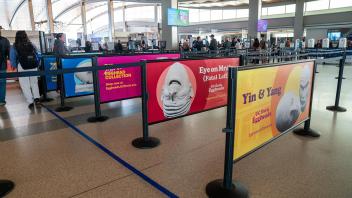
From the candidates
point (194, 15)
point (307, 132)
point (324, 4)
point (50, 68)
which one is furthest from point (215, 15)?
point (307, 132)

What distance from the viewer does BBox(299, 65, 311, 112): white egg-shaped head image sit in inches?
122

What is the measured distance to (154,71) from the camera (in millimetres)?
3289

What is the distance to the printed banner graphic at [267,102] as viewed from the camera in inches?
83.5

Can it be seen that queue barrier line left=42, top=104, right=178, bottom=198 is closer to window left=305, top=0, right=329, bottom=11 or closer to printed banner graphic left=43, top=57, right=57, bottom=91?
printed banner graphic left=43, top=57, right=57, bottom=91

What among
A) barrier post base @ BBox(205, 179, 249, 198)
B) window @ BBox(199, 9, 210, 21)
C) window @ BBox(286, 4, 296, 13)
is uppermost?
window @ BBox(199, 9, 210, 21)

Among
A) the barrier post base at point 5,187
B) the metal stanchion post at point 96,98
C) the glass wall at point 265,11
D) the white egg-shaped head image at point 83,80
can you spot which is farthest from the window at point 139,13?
the barrier post base at point 5,187

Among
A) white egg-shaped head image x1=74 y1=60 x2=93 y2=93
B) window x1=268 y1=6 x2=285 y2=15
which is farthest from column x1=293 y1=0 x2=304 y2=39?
white egg-shaped head image x1=74 y1=60 x2=93 y2=93

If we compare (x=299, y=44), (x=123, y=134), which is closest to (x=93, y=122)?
(x=123, y=134)

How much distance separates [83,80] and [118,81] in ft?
3.70

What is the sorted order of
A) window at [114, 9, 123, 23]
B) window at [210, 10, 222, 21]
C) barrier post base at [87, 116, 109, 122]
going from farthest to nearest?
window at [114, 9, 123, 23]
window at [210, 10, 222, 21]
barrier post base at [87, 116, 109, 122]

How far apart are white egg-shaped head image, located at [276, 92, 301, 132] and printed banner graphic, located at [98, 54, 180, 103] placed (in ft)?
10.1

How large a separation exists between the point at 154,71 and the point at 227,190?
1.76 m

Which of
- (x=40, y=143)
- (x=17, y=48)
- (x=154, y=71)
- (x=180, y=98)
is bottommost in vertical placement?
(x=40, y=143)

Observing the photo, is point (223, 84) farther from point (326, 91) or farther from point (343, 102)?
point (326, 91)
